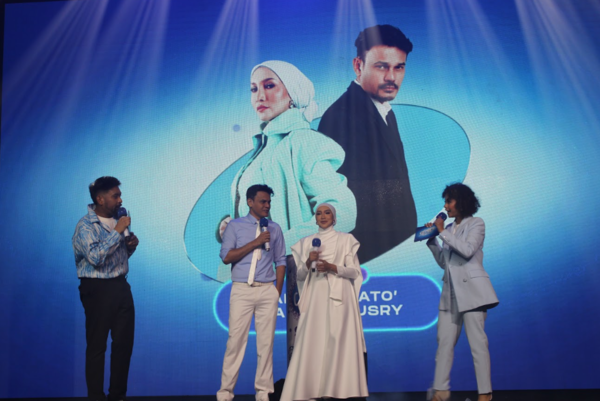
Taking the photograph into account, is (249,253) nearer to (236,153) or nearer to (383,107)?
(236,153)

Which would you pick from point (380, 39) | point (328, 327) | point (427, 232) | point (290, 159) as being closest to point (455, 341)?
point (427, 232)

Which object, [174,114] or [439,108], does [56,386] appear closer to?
[174,114]

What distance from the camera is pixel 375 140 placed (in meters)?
5.43

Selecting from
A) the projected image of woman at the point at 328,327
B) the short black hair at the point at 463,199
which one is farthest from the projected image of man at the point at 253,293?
A: the short black hair at the point at 463,199

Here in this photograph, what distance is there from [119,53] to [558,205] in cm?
440

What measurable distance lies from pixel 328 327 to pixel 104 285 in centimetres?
151

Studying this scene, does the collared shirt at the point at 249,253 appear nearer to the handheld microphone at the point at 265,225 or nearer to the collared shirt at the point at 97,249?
the handheld microphone at the point at 265,225

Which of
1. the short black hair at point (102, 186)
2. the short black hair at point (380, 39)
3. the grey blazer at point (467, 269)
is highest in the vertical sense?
the short black hair at point (380, 39)

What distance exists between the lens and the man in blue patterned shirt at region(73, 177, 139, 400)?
375cm

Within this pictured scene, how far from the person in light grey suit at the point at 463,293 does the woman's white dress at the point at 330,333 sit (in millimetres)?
561

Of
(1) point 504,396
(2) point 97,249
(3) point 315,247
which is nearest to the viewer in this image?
(2) point 97,249

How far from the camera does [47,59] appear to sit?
19.0ft

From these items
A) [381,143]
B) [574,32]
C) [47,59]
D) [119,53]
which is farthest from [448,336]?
[47,59]

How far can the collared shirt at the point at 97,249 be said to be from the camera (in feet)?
12.2
